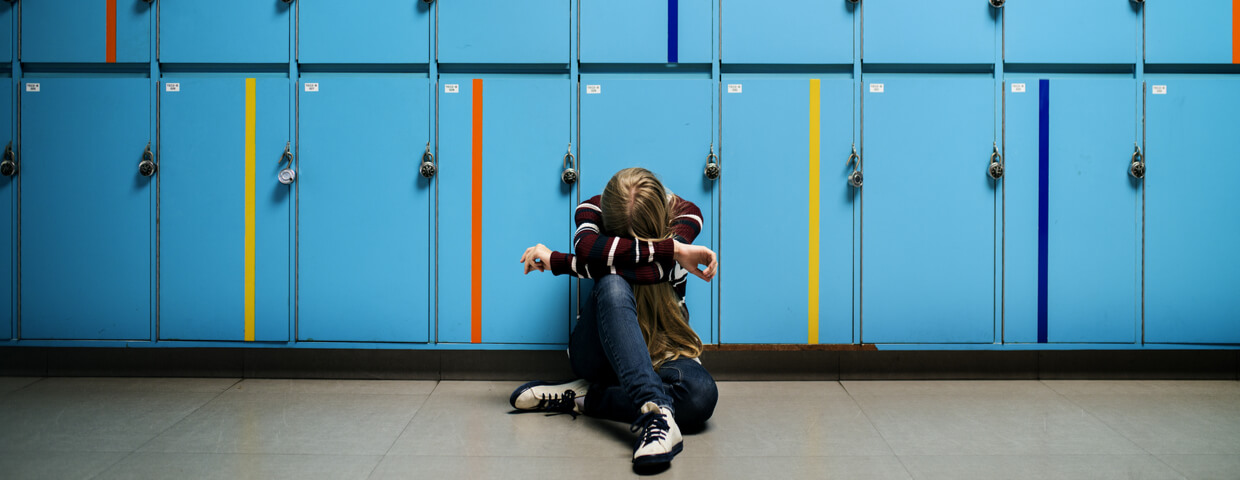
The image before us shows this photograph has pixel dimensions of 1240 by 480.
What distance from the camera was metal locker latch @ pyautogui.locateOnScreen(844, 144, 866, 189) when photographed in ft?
8.00

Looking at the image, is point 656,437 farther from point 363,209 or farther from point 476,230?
point 363,209

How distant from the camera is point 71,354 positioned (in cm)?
249

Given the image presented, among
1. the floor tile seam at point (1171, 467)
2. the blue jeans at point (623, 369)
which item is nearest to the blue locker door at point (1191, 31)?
→ the floor tile seam at point (1171, 467)

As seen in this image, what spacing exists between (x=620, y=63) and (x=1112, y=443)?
188 centimetres

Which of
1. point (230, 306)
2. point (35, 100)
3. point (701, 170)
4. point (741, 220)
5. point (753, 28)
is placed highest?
point (753, 28)

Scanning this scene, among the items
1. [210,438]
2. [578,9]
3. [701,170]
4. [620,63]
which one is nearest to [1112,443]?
[701,170]

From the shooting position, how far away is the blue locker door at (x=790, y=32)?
2.44m

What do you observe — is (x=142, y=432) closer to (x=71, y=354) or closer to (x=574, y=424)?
(x=71, y=354)

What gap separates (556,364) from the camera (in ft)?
8.16

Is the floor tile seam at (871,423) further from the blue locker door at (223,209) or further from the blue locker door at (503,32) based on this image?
the blue locker door at (223,209)

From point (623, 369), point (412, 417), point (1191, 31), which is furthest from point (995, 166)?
point (412, 417)

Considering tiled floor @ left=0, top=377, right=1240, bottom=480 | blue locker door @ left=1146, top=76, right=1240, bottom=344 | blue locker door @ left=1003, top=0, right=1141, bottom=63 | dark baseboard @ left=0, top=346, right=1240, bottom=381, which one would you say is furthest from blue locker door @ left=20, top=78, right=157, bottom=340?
blue locker door @ left=1146, top=76, right=1240, bottom=344

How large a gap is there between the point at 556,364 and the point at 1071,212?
194 centimetres

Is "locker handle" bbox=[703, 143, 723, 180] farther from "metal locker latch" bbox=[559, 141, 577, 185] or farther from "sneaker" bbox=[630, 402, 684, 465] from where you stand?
Result: "sneaker" bbox=[630, 402, 684, 465]
